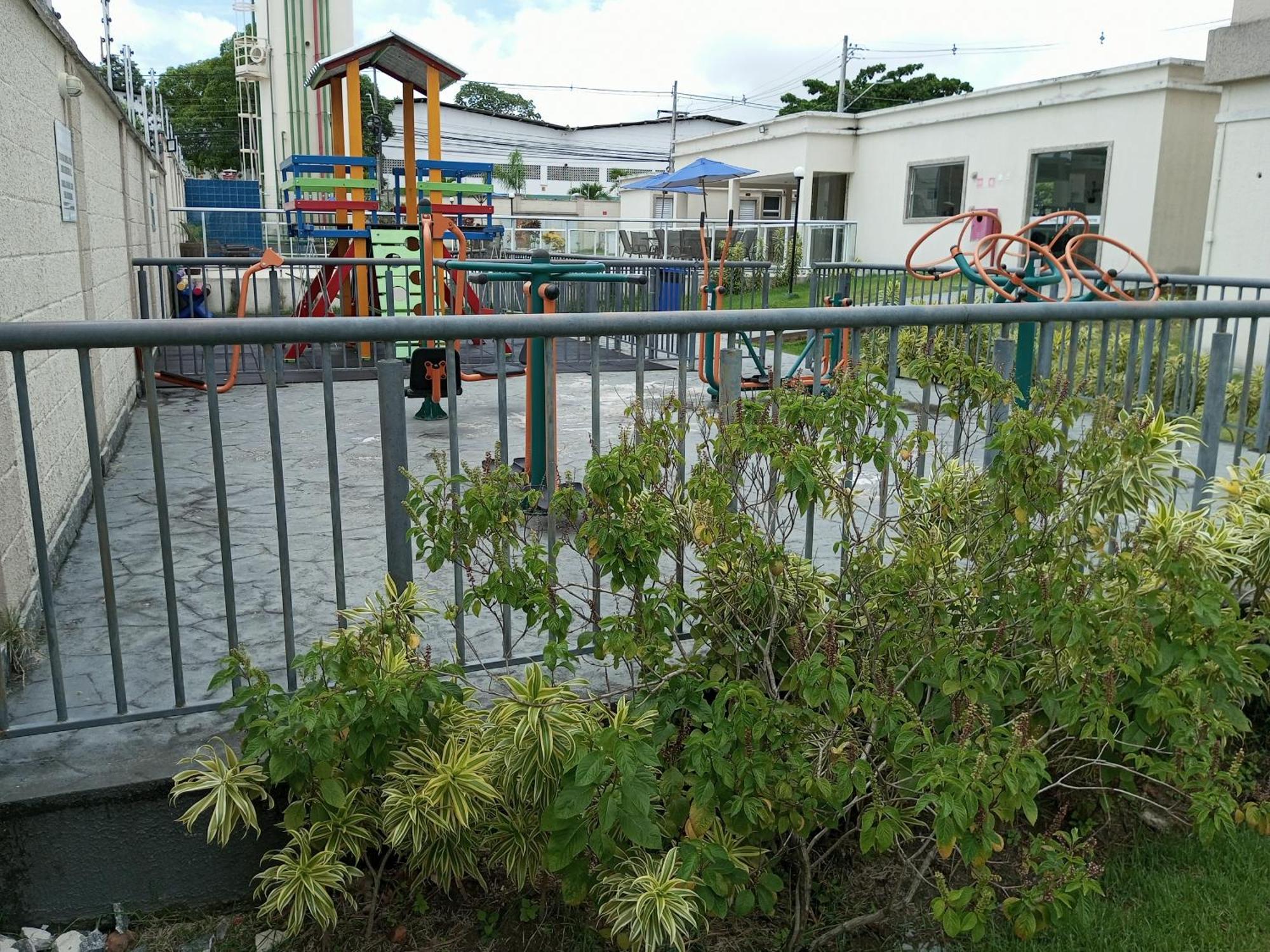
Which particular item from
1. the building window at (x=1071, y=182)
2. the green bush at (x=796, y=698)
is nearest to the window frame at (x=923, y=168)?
the building window at (x=1071, y=182)

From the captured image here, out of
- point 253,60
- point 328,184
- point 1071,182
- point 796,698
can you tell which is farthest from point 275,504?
point 253,60

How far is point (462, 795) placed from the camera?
244 cm

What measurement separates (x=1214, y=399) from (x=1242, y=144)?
806cm

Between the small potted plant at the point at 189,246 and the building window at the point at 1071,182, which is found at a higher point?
the building window at the point at 1071,182

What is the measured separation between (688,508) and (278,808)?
136 cm

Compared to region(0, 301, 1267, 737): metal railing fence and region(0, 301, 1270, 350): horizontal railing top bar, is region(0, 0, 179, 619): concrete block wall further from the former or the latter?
region(0, 301, 1270, 350): horizontal railing top bar

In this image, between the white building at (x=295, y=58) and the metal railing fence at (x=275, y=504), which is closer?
the metal railing fence at (x=275, y=504)

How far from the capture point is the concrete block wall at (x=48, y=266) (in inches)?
148

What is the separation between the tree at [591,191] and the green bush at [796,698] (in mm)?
62274

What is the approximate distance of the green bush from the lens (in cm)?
242

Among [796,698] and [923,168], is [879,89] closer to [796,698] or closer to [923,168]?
[923,168]

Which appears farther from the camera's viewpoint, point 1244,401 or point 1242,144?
point 1242,144

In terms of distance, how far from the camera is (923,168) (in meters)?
26.0

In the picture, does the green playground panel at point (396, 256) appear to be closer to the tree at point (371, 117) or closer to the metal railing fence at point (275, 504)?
the metal railing fence at point (275, 504)
